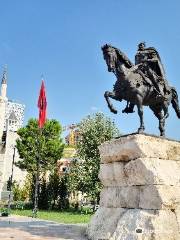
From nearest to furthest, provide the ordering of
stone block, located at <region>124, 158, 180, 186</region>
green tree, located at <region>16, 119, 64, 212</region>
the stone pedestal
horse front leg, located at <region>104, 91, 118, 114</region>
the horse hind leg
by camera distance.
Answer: the stone pedestal → stone block, located at <region>124, 158, 180, 186</region> → horse front leg, located at <region>104, 91, 118, 114</region> → the horse hind leg → green tree, located at <region>16, 119, 64, 212</region>

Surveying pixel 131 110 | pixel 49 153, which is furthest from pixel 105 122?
pixel 131 110

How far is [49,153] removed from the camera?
5003 centimetres

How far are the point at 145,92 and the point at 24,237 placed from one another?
16.9 feet

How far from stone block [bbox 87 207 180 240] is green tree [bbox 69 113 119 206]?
26.9 m

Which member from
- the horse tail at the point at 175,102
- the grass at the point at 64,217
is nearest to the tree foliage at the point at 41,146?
the grass at the point at 64,217

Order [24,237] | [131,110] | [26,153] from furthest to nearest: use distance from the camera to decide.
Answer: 1. [26,153]
2. [131,110]
3. [24,237]

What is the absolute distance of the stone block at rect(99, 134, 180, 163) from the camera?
33.1 ft

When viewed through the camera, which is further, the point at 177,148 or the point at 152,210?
the point at 177,148

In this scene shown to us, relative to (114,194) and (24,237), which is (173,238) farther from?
(24,237)

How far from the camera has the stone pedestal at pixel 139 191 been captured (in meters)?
9.30

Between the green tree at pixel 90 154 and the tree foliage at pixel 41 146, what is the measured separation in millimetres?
9903

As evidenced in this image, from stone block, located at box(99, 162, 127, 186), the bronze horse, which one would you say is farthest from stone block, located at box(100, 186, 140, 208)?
the bronze horse

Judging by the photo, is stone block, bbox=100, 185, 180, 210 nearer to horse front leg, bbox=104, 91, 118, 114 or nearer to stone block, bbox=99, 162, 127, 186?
stone block, bbox=99, 162, 127, 186

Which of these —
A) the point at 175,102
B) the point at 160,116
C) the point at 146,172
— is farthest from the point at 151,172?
the point at 175,102
